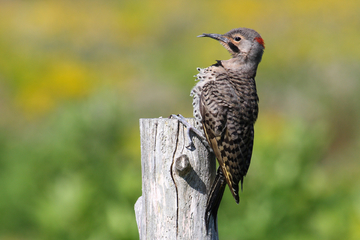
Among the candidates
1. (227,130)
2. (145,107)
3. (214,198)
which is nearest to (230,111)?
(227,130)

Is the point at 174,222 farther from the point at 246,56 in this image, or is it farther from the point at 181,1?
the point at 181,1

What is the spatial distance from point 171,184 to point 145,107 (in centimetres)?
941

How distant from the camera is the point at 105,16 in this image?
62.4 ft

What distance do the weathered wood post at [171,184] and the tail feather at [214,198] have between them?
0.04 metres

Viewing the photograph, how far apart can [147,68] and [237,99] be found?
11.5 m

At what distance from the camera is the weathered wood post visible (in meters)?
3.14

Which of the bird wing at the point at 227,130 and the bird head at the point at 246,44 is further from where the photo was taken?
the bird head at the point at 246,44

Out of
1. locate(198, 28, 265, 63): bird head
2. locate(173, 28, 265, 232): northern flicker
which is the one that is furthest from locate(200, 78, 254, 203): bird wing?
locate(198, 28, 265, 63): bird head

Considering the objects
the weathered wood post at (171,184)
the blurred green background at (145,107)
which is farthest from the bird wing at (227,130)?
the blurred green background at (145,107)

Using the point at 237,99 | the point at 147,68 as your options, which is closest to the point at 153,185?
the point at 237,99

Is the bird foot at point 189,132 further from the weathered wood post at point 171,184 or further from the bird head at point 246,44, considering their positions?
the bird head at point 246,44

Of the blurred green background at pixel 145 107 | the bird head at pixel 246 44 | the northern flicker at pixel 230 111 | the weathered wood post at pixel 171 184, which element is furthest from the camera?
the blurred green background at pixel 145 107

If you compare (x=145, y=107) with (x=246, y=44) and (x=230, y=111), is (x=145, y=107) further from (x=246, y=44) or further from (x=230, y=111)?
(x=230, y=111)

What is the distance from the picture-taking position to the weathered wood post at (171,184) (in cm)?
314
